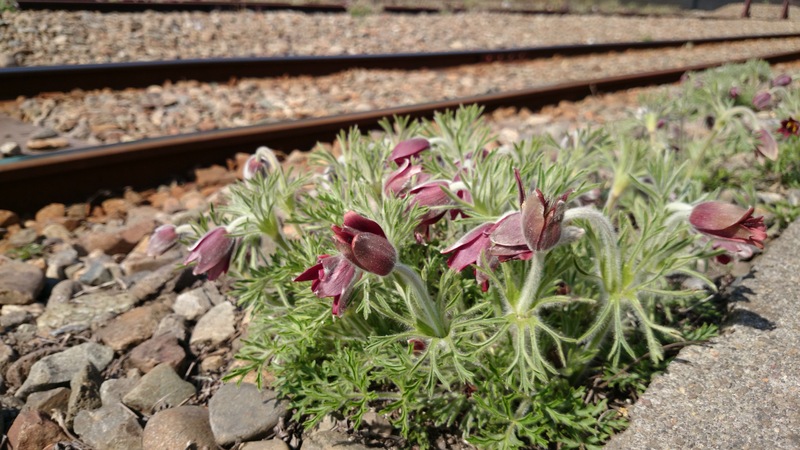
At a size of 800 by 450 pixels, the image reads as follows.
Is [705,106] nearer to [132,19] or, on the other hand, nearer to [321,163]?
[321,163]

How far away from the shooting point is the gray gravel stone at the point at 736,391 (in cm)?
172

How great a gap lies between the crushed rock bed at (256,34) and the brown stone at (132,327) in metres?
4.15

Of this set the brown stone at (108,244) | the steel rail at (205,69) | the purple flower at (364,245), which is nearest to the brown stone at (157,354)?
the brown stone at (108,244)

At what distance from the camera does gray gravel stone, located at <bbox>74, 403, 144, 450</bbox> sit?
6.67 feet

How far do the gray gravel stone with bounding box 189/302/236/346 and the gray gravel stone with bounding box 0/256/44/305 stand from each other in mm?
855

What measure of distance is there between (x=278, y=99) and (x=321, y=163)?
3128 millimetres

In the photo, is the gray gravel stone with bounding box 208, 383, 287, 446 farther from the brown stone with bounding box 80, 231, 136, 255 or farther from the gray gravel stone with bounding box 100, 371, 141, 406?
the brown stone with bounding box 80, 231, 136, 255

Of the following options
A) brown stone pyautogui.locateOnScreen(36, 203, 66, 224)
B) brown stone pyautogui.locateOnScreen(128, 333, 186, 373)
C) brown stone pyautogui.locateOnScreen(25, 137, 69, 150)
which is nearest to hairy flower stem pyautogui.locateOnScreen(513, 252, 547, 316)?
brown stone pyautogui.locateOnScreen(128, 333, 186, 373)

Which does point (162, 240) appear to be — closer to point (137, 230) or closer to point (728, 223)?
point (137, 230)

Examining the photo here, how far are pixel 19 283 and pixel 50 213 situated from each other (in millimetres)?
829

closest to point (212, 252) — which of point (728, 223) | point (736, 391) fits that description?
point (728, 223)

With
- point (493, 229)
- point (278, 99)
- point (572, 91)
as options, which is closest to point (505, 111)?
point (572, 91)

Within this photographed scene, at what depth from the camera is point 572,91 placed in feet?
19.5

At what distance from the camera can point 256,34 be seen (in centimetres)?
762
